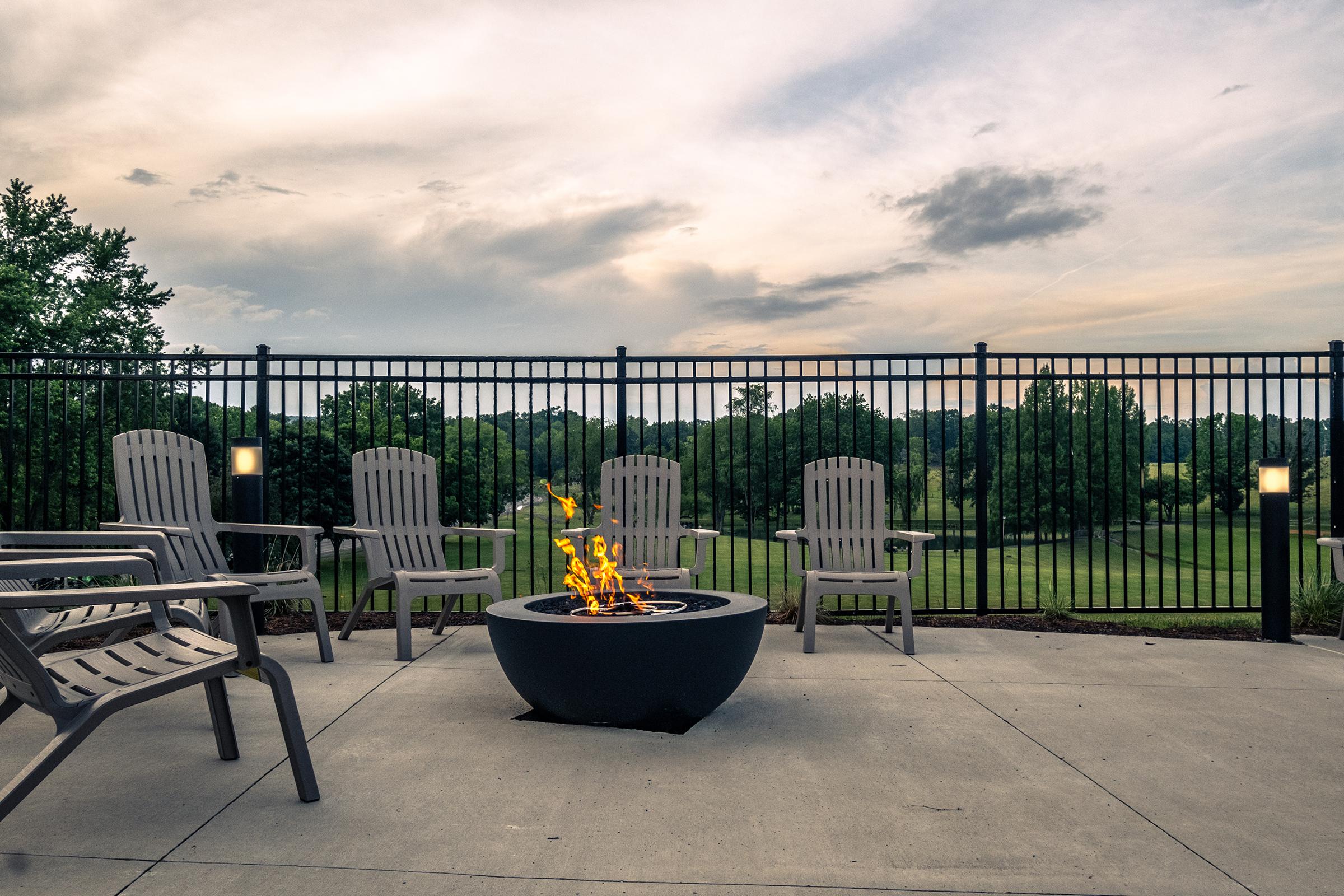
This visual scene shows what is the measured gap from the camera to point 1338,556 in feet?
16.3

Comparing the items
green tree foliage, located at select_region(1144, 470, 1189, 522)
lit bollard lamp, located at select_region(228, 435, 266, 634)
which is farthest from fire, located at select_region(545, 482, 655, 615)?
green tree foliage, located at select_region(1144, 470, 1189, 522)

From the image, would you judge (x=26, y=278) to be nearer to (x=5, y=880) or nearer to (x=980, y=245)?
(x=980, y=245)

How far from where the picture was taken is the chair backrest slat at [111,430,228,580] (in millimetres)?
4309

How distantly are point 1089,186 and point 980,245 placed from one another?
1506 mm

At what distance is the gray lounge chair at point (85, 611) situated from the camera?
2.56 m

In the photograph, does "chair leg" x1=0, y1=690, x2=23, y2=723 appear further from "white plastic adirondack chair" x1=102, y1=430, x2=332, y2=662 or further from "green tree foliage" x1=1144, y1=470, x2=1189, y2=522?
"green tree foliage" x1=1144, y1=470, x2=1189, y2=522

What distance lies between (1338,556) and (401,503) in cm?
598

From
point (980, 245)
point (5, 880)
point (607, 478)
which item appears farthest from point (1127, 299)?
point (5, 880)

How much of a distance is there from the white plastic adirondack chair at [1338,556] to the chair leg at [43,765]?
6.23 m

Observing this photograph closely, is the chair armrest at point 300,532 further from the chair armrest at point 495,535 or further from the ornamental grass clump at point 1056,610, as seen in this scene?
the ornamental grass clump at point 1056,610

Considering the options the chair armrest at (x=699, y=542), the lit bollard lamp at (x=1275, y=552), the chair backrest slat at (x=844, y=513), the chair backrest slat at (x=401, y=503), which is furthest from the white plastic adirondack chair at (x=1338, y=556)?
the chair backrest slat at (x=401, y=503)

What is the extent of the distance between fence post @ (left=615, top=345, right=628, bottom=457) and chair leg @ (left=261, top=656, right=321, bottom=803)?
11.7 ft

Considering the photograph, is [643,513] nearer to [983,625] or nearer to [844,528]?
[844,528]

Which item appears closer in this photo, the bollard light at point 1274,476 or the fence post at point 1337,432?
the bollard light at point 1274,476
